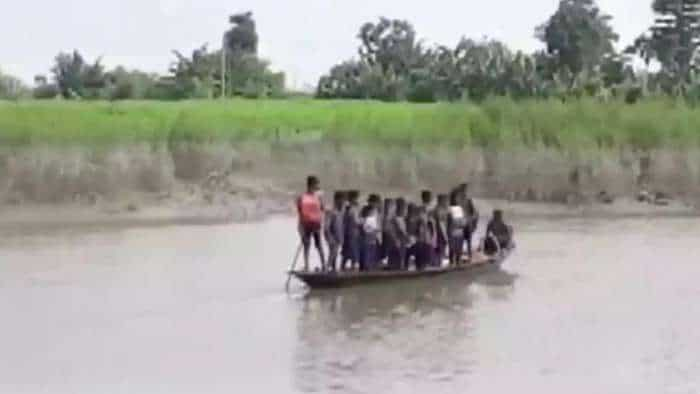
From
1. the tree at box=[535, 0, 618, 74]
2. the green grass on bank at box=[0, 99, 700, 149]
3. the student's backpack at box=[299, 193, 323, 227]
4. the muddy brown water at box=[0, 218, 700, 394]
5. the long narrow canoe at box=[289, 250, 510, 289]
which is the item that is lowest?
the muddy brown water at box=[0, 218, 700, 394]

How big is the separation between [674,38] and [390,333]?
43566 mm

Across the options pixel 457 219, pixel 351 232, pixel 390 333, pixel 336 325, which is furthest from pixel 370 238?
pixel 390 333

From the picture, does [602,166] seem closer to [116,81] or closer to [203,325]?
[203,325]

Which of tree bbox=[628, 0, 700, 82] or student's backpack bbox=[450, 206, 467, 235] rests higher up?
tree bbox=[628, 0, 700, 82]

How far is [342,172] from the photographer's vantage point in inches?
1543

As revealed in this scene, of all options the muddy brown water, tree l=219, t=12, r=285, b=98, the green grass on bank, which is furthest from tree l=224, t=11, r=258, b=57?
the muddy brown water

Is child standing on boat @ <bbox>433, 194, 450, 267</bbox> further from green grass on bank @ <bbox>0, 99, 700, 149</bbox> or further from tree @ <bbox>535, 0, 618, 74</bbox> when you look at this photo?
tree @ <bbox>535, 0, 618, 74</bbox>

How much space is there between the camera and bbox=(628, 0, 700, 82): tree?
200 feet

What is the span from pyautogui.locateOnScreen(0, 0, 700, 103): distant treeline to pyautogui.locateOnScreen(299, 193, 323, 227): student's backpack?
31875 mm

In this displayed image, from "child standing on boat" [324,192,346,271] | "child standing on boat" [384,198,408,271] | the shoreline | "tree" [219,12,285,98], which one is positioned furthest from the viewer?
"tree" [219,12,285,98]

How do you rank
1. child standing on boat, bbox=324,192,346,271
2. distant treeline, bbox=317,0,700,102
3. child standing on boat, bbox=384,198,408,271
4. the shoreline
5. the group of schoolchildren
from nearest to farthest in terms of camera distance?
child standing on boat, bbox=324,192,346,271, the group of schoolchildren, child standing on boat, bbox=384,198,408,271, the shoreline, distant treeline, bbox=317,0,700,102

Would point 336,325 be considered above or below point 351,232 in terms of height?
below

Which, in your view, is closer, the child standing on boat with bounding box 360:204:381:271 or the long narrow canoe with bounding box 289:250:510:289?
the long narrow canoe with bounding box 289:250:510:289

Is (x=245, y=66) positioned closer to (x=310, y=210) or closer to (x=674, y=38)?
(x=674, y=38)
